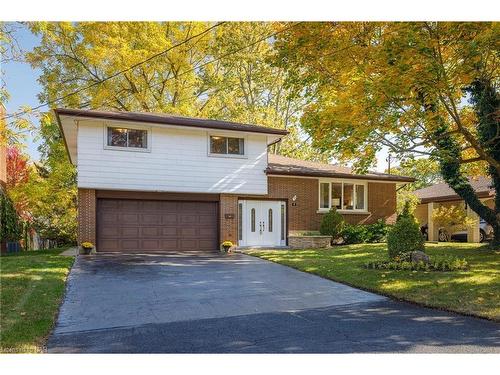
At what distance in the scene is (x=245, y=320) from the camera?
6.09m

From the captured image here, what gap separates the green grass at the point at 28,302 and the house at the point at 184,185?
4.41m

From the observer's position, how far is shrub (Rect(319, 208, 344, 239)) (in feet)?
58.7

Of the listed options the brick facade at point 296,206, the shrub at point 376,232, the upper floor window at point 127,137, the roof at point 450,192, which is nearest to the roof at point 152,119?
the upper floor window at point 127,137

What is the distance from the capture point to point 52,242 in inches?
945

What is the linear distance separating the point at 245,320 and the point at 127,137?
11.1 m

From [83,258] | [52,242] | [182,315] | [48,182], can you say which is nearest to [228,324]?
[182,315]

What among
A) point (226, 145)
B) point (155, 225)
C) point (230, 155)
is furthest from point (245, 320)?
point (226, 145)

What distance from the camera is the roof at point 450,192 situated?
2117 cm

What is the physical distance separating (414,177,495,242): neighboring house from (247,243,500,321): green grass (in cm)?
879

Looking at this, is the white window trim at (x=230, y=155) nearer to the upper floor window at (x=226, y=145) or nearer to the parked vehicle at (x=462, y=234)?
the upper floor window at (x=226, y=145)

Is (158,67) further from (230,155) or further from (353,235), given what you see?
(353,235)

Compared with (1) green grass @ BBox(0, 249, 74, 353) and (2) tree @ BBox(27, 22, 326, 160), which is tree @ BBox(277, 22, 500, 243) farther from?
(2) tree @ BBox(27, 22, 326, 160)

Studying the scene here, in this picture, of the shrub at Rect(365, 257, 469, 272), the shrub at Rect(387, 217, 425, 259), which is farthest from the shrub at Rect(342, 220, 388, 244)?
the shrub at Rect(365, 257, 469, 272)

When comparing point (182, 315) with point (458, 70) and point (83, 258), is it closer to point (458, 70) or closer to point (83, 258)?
point (458, 70)
